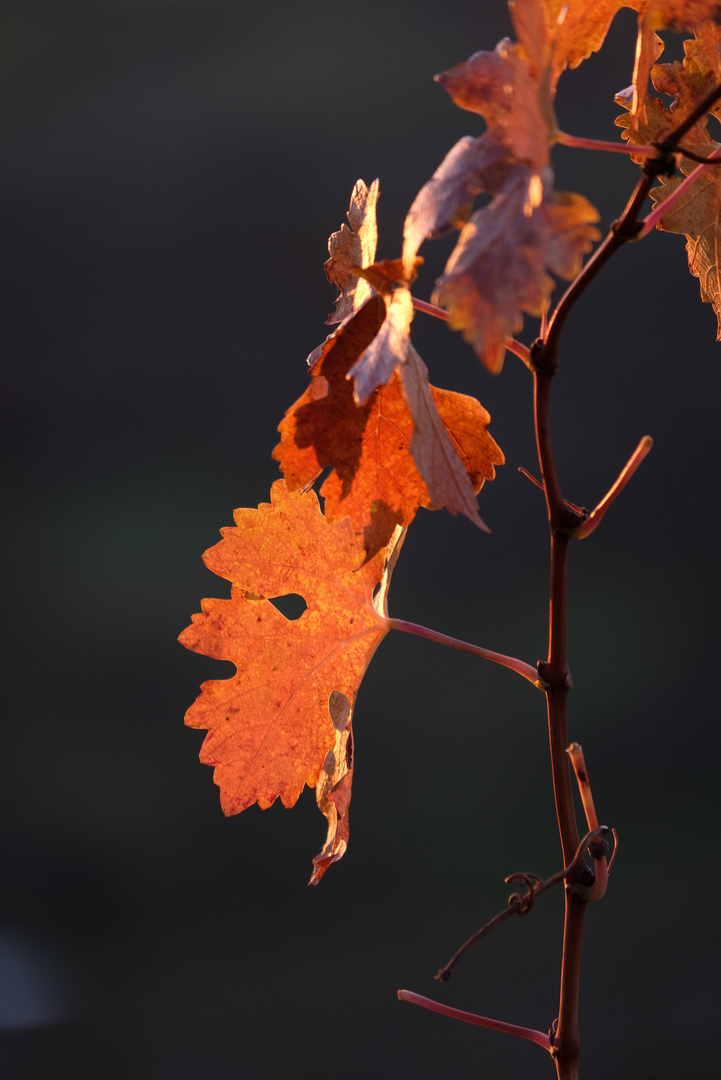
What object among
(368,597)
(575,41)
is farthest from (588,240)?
(368,597)

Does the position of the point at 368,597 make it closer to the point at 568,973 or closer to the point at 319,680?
the point at 319,680

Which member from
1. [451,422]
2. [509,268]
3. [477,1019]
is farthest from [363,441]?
[477,1019]

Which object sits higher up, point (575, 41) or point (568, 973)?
point (575, 41)

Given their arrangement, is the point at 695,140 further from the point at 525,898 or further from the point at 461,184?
the point at 525,898

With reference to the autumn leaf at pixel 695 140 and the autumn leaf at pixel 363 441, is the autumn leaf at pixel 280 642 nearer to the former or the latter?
the autumn leaf at pixel 363 441

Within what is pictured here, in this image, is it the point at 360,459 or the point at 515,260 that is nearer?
the point at 515,260

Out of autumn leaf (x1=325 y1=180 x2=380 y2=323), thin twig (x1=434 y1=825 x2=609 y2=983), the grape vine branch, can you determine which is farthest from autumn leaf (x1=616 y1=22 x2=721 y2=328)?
thin twig (x1=434 y1=825 x2=609 y2=983)
